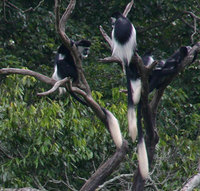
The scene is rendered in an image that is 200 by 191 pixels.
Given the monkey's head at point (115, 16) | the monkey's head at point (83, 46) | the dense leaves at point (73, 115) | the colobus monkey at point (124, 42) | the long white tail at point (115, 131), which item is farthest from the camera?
the monkey's head at point (83, 46)

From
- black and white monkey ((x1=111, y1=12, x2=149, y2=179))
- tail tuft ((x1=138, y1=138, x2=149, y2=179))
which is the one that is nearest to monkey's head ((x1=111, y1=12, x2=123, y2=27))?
black and white monkey ((x1=111, y1=12, x2=149, y2=179))

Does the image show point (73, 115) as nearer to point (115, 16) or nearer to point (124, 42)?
point (124, 42)

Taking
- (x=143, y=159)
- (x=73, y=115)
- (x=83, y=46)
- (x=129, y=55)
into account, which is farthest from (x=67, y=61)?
(x=143, y=159)


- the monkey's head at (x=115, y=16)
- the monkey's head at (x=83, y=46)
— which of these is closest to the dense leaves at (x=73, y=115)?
the monkey's head at (x=83, y=46)

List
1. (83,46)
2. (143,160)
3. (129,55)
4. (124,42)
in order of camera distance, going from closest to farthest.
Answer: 1. (143,160)
2. (129,55)
3. (124,42)
4. (83,46)

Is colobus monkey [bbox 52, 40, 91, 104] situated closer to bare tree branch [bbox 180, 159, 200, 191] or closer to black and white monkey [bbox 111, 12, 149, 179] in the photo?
black and white monkey [bbox 111, 12, 149, 179]

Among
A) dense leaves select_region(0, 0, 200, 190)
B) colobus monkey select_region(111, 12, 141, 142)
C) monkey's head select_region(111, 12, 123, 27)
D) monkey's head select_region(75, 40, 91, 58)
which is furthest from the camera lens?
monkey's head select_region(75, 40, 91, 58)

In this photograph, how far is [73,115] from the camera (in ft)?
14.5

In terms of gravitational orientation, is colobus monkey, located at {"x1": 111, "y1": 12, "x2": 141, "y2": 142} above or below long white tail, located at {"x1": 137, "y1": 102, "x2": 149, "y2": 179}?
above

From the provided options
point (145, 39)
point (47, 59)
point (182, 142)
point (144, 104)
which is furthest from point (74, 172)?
point (145, 39)

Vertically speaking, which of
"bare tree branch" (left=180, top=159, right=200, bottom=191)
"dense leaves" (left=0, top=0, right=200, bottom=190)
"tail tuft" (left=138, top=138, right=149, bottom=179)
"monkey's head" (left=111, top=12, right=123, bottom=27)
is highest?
"monkey's head" (left=111, top=12, right=123, bottom=27)

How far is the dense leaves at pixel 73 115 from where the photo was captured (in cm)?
427

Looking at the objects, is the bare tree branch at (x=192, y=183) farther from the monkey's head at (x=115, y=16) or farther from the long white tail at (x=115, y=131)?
the monkey's head at (x=115, y=16)

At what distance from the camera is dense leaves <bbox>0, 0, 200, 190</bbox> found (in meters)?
4.27
